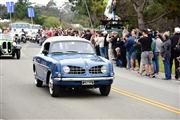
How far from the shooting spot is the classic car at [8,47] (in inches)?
1268

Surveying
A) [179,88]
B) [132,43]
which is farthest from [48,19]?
[179,88]

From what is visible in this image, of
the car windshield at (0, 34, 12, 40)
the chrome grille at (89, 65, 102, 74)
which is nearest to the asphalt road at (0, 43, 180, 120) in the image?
the chrome grille at (89, 65, 102, 74)

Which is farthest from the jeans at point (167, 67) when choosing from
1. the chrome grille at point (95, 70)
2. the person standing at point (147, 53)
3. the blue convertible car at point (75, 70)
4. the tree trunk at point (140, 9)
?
the tree trunk at point (140, 9)

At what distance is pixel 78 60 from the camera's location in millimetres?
14672

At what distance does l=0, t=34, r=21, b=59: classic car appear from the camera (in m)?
32.2

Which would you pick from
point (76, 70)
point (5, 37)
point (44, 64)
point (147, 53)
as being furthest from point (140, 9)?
point (76, 70)

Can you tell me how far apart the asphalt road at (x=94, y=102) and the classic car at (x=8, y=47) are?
12931mm

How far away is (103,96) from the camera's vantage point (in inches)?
595

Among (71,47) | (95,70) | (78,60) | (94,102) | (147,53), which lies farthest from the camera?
(147,53)

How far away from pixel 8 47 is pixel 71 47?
55.5 ft

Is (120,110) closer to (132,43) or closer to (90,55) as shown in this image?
(90,55)

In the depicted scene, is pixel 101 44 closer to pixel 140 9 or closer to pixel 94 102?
pixel 140 9

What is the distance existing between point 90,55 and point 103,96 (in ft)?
4.37

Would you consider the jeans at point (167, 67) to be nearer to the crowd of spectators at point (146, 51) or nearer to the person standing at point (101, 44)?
the crowd of spectators at point (146, 51)
